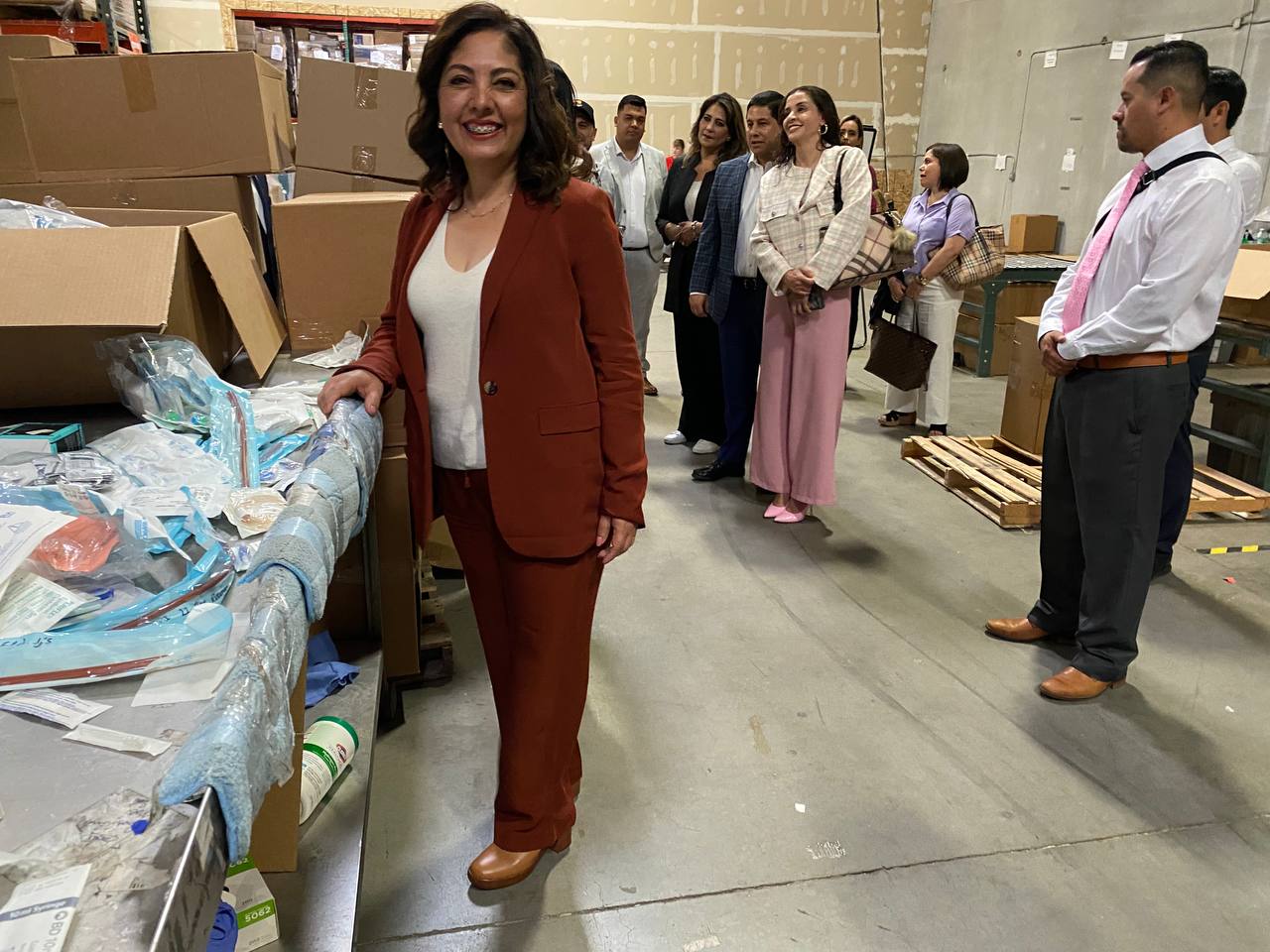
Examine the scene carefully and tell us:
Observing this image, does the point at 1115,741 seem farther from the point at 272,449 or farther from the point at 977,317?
the point at 977,317

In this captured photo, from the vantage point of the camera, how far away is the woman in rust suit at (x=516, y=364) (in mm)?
1280

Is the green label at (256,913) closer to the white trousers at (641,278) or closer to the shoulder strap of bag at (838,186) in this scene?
the shoulder strap of bag at (838,186)

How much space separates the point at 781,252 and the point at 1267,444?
2.30m

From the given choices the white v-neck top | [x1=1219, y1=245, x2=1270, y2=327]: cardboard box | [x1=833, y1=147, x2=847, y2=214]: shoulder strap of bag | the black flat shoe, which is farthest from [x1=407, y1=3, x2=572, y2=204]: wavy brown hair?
[x1=1219, y1=245, x2=1270, y2=327]: cardboard box

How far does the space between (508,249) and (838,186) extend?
2099 mm

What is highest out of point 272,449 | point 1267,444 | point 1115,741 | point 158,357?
point 158,357

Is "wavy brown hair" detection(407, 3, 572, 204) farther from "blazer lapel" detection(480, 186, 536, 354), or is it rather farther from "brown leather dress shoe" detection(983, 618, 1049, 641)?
"brown leather dress shoe" detection(983, 618, 1049, 641)

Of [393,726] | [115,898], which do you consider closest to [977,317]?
[393,726]

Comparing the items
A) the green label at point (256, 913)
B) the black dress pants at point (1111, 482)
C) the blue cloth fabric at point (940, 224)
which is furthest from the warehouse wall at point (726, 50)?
the green label at point (256, 913)

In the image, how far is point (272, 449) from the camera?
165cm

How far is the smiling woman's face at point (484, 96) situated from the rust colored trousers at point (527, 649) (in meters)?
0.52

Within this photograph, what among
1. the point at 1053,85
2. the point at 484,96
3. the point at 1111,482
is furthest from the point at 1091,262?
the point at 1053,85

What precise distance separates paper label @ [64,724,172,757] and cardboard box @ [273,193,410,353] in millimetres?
1584

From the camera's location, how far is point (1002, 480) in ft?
12.2
